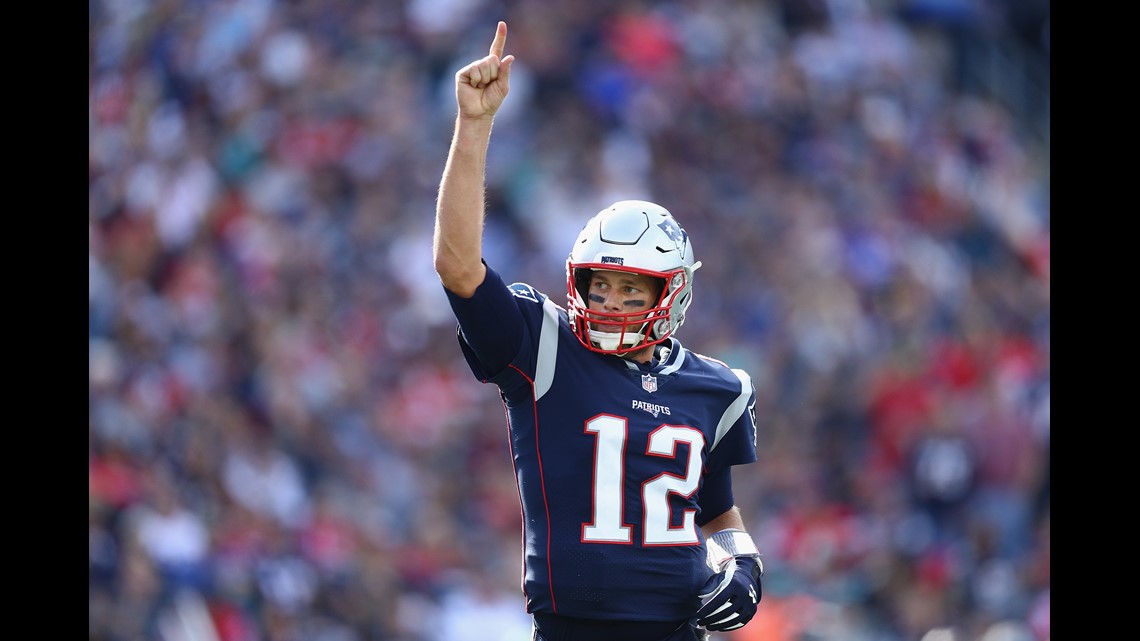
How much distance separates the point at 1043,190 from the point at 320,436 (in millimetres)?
5314

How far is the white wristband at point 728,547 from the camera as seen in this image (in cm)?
369

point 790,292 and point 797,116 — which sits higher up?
point 797,116

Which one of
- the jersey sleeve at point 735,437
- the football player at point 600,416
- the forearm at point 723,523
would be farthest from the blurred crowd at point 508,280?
the football player at point 600,416

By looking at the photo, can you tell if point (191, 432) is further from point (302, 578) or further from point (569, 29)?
point (569, 29)

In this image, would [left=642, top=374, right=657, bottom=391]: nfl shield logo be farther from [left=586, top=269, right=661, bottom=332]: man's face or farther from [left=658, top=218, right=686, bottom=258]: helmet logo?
[left=658, top=218, right=686, bottom=258]: helmet logo

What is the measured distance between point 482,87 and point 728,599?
1.47m

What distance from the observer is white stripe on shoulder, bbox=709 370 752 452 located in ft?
12.2

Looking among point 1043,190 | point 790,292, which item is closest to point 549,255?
point 790,292

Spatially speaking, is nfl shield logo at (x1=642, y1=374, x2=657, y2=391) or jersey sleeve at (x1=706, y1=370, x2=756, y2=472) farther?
jersey sleeve at (x1=706, y1=370, x2=756, y2=472)

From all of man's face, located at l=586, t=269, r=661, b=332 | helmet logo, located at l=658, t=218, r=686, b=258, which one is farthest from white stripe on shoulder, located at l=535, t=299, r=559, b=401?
Answer: helmet logo, located at l=658, t=218, r=686, b=258

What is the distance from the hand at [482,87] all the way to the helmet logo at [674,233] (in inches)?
25.4

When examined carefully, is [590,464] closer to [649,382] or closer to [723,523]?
[649,382]

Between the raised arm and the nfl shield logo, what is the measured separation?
59 centimetres

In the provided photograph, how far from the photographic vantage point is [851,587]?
25.4ft
